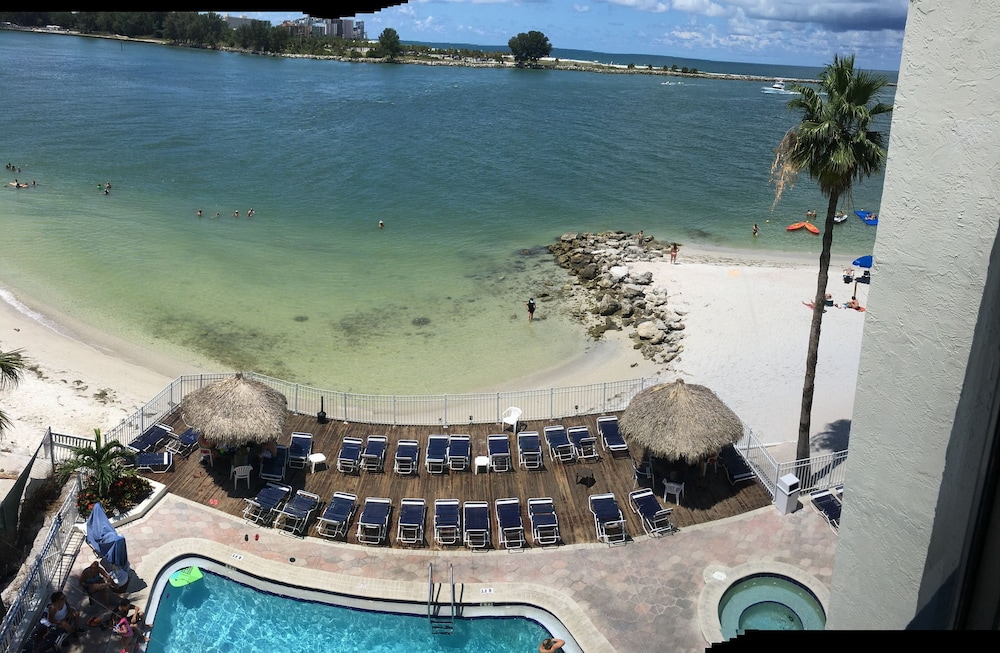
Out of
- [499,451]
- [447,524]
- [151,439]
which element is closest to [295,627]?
[447,524]

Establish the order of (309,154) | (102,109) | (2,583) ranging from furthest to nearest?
(102,109) → (309,154) → (2,583)

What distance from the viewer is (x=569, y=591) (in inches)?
589

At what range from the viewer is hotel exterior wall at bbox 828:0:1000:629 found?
4.55 metres

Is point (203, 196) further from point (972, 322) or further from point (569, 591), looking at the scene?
point (972, 322)

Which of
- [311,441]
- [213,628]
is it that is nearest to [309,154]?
[311,441]

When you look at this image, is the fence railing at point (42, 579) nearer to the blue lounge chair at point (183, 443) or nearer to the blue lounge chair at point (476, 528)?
the blue lounge chair at point (183, 443)

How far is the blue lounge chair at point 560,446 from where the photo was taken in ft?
61.9

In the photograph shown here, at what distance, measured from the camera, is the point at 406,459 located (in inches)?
727

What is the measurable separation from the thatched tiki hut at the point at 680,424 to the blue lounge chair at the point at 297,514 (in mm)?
7299

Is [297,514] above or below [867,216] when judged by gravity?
below

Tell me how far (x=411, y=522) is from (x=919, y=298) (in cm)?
1310

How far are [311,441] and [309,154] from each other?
180 ft

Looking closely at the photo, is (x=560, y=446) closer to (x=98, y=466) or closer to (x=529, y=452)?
(x=529, y=452)

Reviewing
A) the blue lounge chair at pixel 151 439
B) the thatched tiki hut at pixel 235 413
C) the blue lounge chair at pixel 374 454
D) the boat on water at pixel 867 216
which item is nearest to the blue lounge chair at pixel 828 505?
the blue lounge chair at pixel 374 454
